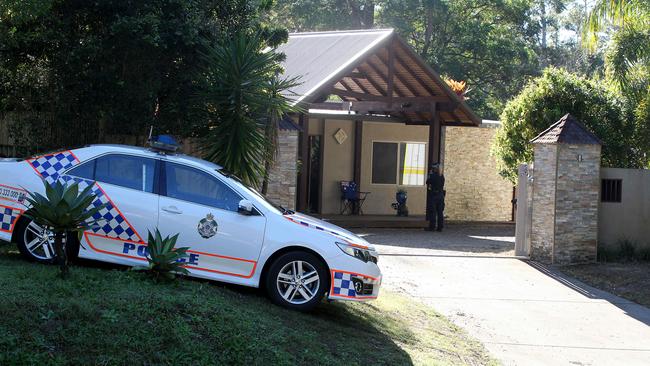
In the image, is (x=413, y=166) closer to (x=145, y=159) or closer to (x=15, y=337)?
(x=145, y=159)

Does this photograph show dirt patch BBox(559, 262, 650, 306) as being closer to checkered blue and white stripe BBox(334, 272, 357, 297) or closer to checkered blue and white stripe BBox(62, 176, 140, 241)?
checkered blue and white stripe BBox(334, 272, 357, 297)

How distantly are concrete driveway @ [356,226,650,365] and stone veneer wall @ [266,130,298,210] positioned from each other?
6.77ft

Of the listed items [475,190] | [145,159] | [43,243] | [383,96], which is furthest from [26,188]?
[475,190]

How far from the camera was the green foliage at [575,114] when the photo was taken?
1845cm

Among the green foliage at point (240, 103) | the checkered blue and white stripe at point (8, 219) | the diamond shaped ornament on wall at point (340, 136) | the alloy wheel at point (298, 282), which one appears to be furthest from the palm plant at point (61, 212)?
the diamond shaped ornament on wall at point (340, 136)

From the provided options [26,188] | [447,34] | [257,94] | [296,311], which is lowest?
[296,311]

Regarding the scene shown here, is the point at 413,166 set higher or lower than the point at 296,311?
higher

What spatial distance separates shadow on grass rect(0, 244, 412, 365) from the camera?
20.5ft

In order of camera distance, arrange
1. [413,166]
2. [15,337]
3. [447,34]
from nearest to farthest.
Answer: [15,337] → [413,166] → [447,34]

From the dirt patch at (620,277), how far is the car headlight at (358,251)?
5.94 m

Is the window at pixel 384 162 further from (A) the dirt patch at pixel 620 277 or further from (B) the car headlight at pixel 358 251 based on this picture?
(B) the car headlight at pixel 358 251

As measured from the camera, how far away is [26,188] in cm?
874

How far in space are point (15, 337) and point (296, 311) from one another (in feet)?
10.4

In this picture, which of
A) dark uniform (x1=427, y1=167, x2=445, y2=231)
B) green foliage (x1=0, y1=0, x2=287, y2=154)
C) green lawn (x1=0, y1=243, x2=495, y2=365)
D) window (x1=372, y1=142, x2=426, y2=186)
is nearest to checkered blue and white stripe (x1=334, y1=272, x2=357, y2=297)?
green lawn (x1=0, y1=243, x2=495, y2=365)
